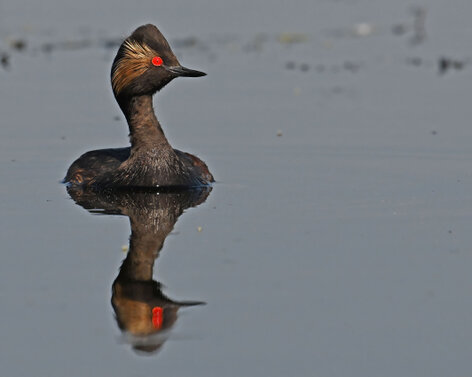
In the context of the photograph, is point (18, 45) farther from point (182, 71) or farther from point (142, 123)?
point (182, 71)

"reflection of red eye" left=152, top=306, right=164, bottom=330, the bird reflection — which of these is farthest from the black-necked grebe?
"reflection of red eye" left=152, top=306, right=164, bottom=330

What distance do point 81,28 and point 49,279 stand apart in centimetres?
1505

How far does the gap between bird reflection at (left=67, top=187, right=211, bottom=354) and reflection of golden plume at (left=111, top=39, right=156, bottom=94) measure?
123 cm

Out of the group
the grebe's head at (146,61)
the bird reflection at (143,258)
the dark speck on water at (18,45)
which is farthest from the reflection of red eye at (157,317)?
the dark speck on water at (18,45)

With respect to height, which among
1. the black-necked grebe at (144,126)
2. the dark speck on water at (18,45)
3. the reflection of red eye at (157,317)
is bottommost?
the reflection of red eye at (157,317)

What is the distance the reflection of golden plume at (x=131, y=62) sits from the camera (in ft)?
41.7

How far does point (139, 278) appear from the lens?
9.65 meters

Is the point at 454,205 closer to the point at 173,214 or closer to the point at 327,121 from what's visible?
the point at 173,214

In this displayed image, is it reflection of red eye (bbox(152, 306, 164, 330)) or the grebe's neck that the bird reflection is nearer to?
reflection of red eye (bbox(152, 306, 164, 330))

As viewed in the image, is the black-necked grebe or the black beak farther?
the black-necked grebe

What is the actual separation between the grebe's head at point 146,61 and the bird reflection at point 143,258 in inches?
47.4

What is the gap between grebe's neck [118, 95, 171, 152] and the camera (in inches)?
509

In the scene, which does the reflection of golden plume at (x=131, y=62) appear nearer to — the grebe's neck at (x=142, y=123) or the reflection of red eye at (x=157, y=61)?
the reflection of red eye at (x=157, y=61)

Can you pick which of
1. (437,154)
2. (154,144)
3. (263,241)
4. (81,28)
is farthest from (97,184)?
(81,28)
